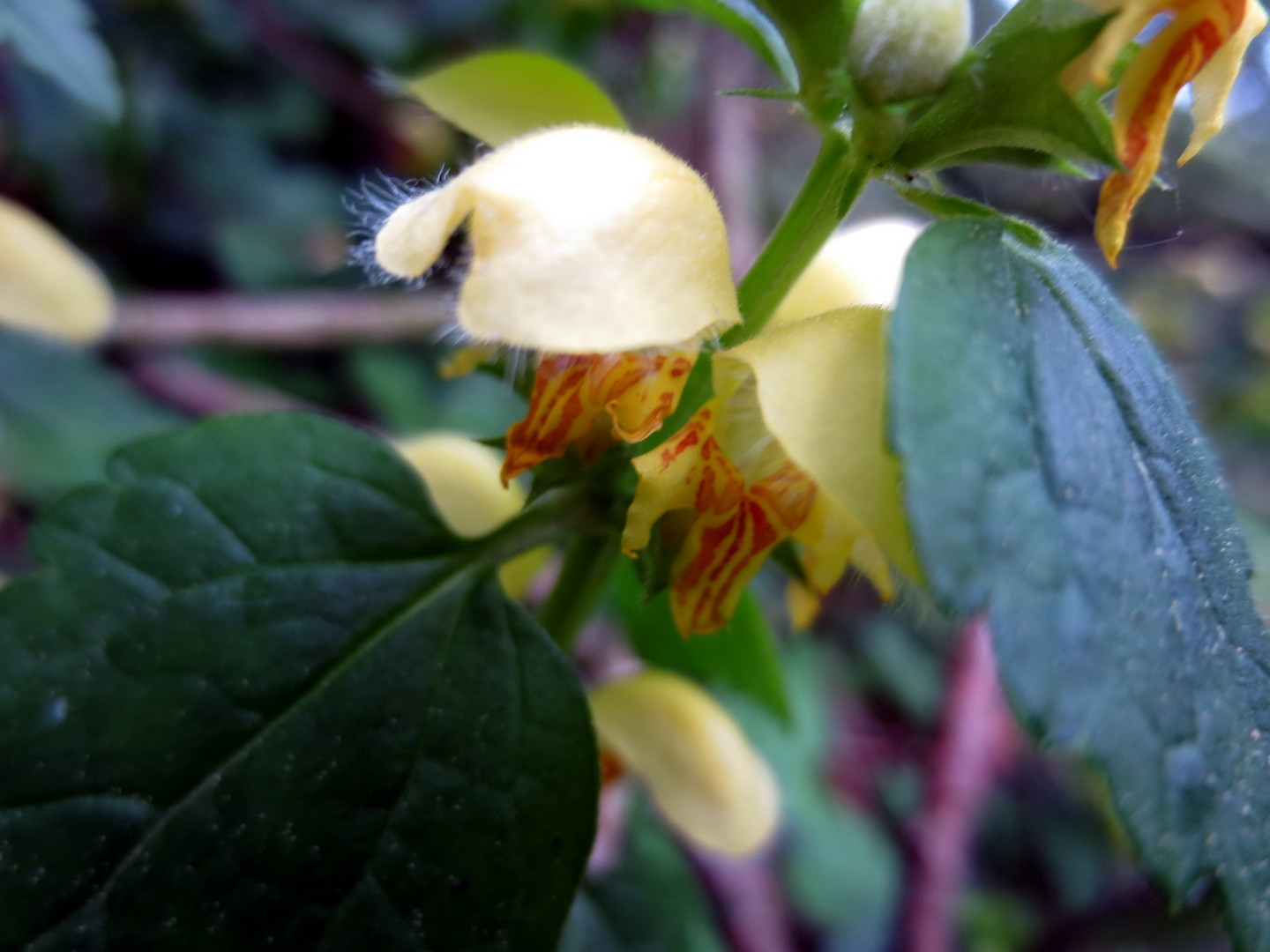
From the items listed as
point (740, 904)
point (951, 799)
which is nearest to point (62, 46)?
point (740, 904)

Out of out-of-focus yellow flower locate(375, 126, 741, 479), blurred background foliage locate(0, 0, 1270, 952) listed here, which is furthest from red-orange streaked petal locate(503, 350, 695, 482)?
blurred background foliage locate(0, 0, 1270, 952)

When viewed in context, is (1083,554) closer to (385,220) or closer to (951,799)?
(385,220)

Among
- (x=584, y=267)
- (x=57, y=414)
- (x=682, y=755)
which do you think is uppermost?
(x=584, y=267)

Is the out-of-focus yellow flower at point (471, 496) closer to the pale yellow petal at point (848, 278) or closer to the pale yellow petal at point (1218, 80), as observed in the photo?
the pale yellow petal at point (848, 278)

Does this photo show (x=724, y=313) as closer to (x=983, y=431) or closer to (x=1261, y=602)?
(x=983, y=431)

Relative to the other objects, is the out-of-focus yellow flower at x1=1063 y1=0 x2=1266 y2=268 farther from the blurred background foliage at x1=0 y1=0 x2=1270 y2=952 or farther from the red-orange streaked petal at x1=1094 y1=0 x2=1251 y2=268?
the blurred background foliage at x1=0 y1=0 x2=1270 y2=952
